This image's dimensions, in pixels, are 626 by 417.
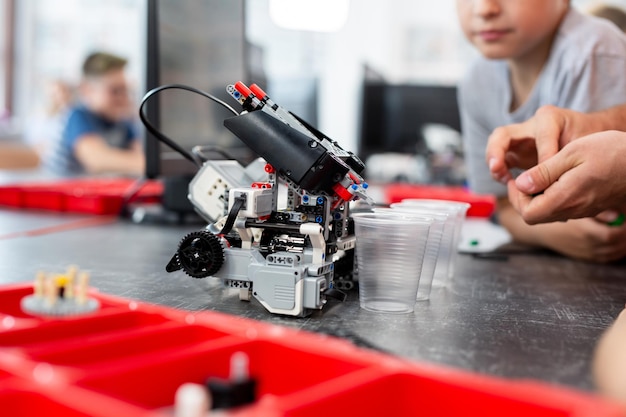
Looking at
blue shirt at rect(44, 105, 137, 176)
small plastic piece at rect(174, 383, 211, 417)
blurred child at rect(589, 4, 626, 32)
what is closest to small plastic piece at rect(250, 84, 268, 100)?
small plastic piece at rect(174, 383, 211, 417)

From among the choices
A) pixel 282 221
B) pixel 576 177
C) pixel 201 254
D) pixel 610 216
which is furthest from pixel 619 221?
pixel 201 254

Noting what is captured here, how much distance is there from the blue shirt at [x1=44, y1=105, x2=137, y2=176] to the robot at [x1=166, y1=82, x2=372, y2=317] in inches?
132

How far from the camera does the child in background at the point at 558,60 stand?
1631 millimetres

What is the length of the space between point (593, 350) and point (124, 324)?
57cm

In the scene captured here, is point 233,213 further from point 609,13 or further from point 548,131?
point 609,13

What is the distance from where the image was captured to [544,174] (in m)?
1.22

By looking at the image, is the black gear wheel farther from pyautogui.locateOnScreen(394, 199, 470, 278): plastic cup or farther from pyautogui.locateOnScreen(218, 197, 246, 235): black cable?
pyautogui.locateOnScreen(394, 199, 470, 278): plastic cup

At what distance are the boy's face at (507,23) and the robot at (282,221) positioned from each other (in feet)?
2.46

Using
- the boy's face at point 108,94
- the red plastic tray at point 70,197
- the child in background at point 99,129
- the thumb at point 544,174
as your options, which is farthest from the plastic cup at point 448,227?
the boy's face at point 108,94

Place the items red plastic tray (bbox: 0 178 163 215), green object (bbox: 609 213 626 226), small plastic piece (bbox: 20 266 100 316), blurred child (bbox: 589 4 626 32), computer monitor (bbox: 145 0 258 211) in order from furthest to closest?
blurred child (bbox: 589 4 626 32) → red plastic tray (bbox: 0 178 163 215) → computer monitor (bbox: 145 0 258 211) → green object (bbox: 609 213 626 226) → small plastic piece (bbox: 20 266 100 316)

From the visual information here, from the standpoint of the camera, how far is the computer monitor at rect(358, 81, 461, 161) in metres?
4.09

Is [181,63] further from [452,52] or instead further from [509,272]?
[452,52]

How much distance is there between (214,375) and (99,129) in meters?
3.90

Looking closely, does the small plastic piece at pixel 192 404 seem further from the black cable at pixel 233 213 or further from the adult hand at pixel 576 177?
the adult hand at pixel 576 177
